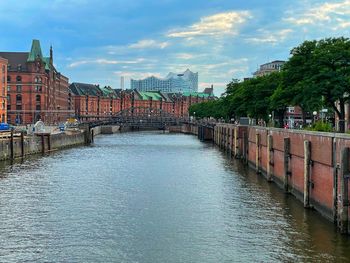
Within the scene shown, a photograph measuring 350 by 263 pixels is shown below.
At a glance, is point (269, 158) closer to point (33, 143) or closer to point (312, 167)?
point (312, 167)

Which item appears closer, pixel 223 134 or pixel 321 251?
pixel 321 251

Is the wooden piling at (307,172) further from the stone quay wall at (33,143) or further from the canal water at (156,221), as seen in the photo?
the stone quay wall at (33,143)

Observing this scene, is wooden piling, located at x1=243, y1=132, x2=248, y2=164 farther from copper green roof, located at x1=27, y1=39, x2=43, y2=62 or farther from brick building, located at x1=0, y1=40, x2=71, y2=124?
copper green roof, located at x1=27, y1=39, x2=43, y2=62

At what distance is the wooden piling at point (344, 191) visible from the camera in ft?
103

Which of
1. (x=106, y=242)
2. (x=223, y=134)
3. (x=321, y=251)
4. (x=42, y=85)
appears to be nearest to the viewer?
(x=321, y=251)

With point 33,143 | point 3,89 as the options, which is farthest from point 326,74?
point 3,89

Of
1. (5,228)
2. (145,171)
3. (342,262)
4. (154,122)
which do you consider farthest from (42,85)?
(342,262)

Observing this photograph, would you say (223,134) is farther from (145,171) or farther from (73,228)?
(73,228)

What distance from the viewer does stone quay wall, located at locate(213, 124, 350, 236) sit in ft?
105

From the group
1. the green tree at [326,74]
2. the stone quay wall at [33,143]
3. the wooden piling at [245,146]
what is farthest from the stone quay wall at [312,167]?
the stone quay wall at [33,143]

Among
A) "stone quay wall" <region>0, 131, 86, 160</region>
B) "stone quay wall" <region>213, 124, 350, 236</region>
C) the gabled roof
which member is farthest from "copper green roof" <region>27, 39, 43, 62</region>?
"stone quay wall" <region>213, 124, 350, 236</region>

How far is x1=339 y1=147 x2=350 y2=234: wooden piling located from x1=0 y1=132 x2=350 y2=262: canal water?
84 centimetres

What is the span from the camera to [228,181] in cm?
5834

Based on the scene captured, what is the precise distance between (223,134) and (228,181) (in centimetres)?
6342
